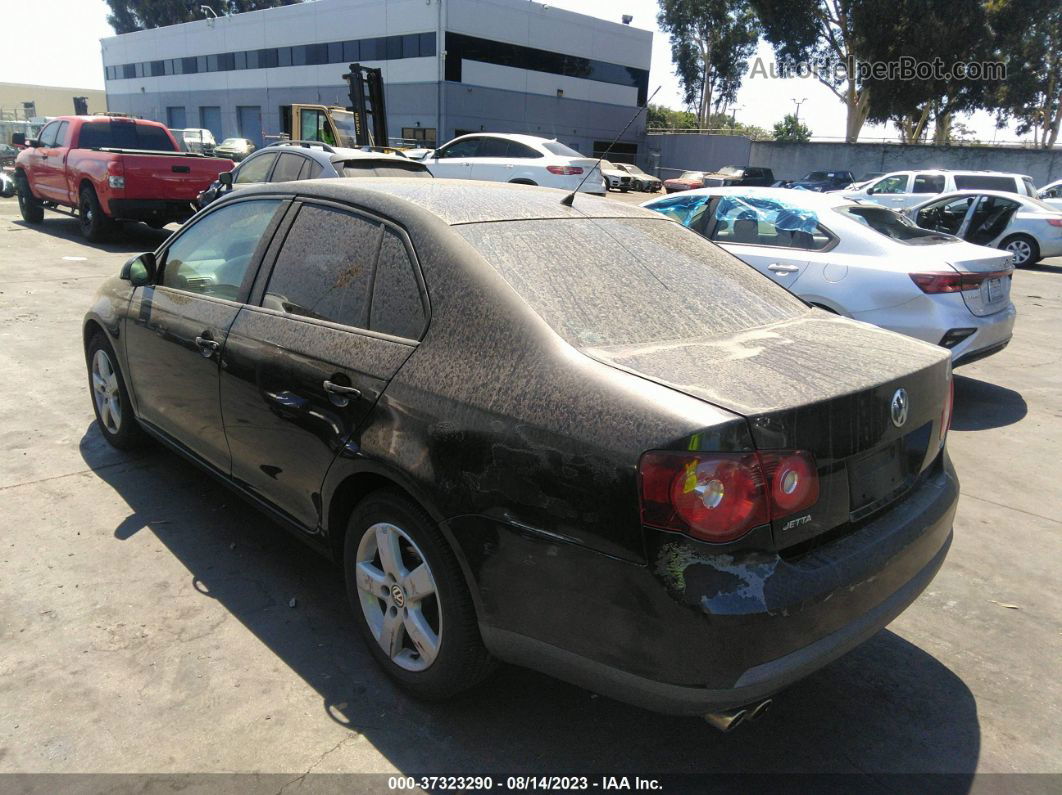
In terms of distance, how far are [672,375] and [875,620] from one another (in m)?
0.95

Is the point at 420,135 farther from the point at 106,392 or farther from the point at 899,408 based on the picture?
the point at 899,408

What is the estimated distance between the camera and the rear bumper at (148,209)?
11.8 metres

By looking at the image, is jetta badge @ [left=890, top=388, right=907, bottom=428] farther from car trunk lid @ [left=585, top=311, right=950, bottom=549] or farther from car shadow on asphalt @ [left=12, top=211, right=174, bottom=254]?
car shadow on asphalt @ [left=12, top=211, right=174, bottom=254]

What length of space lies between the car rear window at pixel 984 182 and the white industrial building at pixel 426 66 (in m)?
28.4

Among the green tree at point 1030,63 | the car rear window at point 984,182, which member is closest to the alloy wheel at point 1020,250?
the car rear window at point 984,182

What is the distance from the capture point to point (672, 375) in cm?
218

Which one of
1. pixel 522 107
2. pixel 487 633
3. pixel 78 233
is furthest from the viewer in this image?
pixel 522 107

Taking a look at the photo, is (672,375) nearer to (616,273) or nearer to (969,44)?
(616,273)

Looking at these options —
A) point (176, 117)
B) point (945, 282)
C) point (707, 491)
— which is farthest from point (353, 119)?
point (176, 117)

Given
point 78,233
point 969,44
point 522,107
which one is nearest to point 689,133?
point 522,107

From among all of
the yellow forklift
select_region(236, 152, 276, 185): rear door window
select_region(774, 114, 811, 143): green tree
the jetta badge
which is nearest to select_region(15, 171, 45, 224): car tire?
the yellow forklift

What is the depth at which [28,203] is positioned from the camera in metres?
15.0

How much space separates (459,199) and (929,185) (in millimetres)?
18201

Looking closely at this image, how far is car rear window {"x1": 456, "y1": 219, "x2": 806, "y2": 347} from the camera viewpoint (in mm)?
2496
